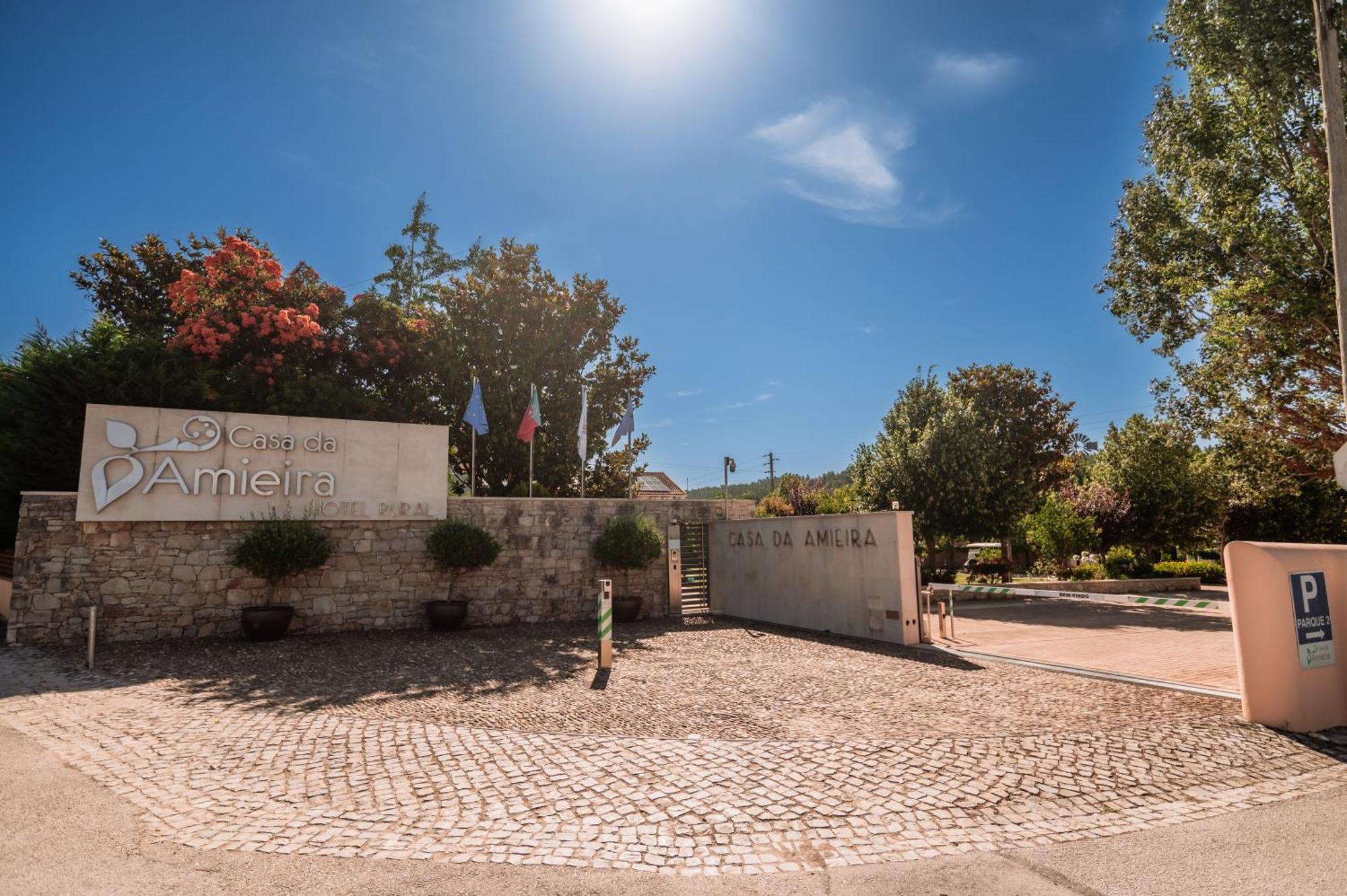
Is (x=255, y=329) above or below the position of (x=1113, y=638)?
above

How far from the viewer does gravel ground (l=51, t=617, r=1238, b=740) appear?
651 centimetres

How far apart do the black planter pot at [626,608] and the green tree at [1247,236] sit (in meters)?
14.1

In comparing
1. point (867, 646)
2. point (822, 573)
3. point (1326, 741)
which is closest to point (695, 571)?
point (822, 573)

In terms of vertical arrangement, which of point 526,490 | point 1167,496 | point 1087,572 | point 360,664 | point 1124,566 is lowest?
point 360,664

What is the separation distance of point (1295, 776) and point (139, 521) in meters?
15.0

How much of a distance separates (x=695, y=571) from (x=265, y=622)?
370 inches

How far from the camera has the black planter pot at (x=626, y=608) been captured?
13.9 meters

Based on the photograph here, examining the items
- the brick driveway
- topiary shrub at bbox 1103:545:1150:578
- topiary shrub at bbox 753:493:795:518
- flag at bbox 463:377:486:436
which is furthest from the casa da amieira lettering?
topiary shrub at bbox 1103:545:1150:578

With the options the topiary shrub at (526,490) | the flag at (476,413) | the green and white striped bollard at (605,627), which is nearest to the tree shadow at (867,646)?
the green and white striped bollard at (605,627)

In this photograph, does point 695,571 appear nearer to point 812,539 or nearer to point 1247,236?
point 812,539

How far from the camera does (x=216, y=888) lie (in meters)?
3.48

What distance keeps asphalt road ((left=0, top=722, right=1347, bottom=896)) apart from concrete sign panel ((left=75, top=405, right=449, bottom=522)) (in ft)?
27.2

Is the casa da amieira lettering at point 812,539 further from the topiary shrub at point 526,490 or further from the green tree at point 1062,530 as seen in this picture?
the green tree at point 1062,530

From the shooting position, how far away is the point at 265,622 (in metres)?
11.1
